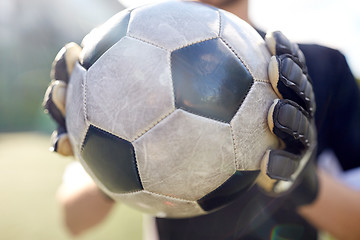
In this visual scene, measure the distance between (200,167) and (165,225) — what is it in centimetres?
84

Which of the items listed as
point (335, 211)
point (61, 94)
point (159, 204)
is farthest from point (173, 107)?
point (335, 211)

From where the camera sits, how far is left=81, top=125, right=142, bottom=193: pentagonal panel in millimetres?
1072

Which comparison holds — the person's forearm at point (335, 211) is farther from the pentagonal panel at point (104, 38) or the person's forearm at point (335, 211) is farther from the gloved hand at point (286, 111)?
the pentagonal panel at point (104, 38)

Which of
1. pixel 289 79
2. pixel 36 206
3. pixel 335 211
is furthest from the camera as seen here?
pixel 36 206

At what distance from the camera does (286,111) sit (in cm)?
110

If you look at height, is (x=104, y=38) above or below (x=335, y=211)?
above

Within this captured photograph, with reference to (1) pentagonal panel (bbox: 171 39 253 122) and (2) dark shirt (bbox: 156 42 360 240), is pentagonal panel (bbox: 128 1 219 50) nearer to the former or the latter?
(1) pentagonal panel (bbox: 171 39 253 122)

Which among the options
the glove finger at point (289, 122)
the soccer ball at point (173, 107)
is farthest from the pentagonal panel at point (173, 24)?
the glove finger at point (289, 122)

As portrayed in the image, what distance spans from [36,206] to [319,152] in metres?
4.48

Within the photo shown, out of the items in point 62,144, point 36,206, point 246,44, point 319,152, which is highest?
point 246,44

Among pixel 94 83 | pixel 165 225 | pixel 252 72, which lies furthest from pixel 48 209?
pixel 252 72

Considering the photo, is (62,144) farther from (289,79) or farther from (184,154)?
(289,79)

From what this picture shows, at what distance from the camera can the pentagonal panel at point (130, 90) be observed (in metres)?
1.02

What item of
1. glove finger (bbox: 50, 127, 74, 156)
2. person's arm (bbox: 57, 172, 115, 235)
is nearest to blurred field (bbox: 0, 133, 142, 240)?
person's arm (bbox: 57, 172, 115, 235)
